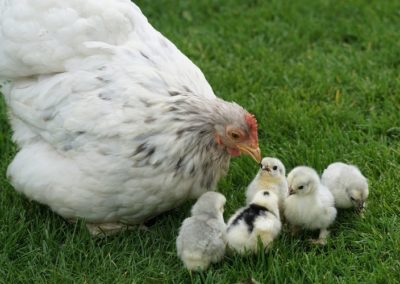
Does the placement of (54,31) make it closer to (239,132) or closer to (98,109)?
(98,109)

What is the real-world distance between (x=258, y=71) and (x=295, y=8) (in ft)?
3.86

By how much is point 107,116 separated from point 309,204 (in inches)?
43.5

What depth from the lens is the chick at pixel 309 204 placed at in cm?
358

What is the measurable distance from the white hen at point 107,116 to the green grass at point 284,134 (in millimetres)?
243

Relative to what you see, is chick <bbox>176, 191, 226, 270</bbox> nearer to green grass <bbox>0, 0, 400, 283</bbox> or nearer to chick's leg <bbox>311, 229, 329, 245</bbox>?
green grass <bbox>0, 0, 400, 283</bbox>

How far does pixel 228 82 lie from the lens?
5387mm

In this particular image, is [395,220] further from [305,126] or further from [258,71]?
[258,71]

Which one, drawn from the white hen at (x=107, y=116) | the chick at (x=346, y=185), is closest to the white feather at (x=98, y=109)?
the white hen at (x=107, y=116)

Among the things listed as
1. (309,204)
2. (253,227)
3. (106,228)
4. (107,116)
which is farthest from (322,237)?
(107,116)

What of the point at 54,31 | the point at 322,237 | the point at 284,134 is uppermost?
the point at 54,31

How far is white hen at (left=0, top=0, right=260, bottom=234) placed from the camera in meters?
3.58

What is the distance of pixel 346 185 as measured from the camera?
3746 mm

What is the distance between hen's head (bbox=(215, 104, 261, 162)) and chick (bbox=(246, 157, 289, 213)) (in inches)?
2.6

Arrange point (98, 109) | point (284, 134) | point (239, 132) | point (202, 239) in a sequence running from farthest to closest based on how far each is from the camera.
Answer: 1. point (284, 134)
2. point (98, 109)
3. point (239, 132)
4. point (202, 239)
